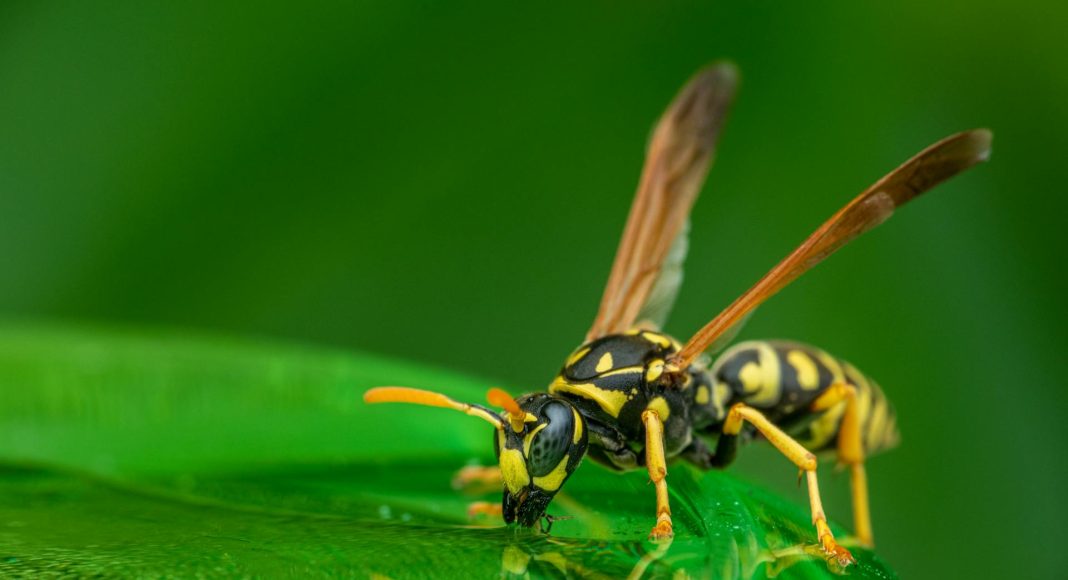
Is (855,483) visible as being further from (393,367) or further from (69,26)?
(69,26)

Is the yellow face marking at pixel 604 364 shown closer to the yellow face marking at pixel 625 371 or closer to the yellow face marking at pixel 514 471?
the yellow face marking at pixel 625 371

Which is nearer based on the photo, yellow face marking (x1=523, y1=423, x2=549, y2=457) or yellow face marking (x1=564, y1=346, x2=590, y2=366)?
yellow face marking (x1=523, y1=423, x2=549, y2=457)

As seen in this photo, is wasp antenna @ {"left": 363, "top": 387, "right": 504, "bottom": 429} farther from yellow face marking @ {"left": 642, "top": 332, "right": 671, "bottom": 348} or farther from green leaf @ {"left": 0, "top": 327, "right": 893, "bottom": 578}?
yellow face marking @ {"left": 642, "top": 332, "right": 671, "bottom": 348}

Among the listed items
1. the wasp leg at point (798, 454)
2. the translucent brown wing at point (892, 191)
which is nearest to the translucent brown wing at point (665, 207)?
the wasp leg at point (798, 454)

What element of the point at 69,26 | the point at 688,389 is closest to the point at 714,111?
the point at 688,389

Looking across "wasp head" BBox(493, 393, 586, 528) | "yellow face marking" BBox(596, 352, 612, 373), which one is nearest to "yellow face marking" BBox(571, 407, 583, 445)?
"wasp head" BBox(493, 393, 586, 528)

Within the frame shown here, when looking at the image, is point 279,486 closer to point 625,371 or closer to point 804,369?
point 625,371
